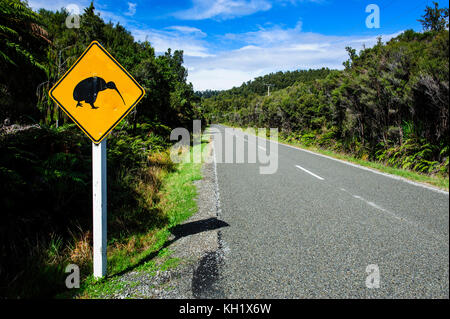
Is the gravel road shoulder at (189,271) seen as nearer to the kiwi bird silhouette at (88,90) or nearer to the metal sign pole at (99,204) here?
the metal sign pole at (99,204)

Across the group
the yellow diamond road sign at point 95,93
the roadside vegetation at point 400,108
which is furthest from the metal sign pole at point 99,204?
the roadside vegetation at point 400,108

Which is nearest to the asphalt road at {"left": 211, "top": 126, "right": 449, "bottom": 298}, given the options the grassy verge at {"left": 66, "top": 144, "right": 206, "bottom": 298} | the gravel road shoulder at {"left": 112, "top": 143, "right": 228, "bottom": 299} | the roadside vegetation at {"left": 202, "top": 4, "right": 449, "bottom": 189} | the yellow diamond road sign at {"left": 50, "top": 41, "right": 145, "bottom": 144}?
the gravel road shoulder at {"left": 112, "top": 143, "right": 228, "bottom": 299}

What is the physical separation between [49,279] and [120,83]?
2132 mm

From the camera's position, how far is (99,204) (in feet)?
7.85

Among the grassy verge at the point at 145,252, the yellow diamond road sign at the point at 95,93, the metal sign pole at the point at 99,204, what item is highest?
the yellow diamond road sign at the point at 95,93

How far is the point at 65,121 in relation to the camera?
480 centimetres

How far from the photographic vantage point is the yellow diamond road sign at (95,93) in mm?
2357

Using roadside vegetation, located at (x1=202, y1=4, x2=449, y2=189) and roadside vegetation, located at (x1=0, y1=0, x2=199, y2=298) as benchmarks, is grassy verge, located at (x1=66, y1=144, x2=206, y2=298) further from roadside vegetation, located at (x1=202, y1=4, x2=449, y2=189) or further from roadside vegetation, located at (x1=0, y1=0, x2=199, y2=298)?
roadside vegetation, located at (x1=202, y1=4, x2=449, y2=189)

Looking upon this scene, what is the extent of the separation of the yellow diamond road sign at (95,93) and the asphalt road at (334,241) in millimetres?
1958

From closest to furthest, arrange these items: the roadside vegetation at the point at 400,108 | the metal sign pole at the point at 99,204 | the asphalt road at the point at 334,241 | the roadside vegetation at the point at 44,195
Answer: the asphalt road at the point at 334,241 → the metal sign pole at the point at 99,204 → the roadside vegetation at the point at 44,195 → the roadside vegetation at the point at 400,108

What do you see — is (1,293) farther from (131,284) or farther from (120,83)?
(120,83)

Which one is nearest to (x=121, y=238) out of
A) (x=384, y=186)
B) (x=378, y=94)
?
(x=384, y=186)

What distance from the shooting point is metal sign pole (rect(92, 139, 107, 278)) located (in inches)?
92.7

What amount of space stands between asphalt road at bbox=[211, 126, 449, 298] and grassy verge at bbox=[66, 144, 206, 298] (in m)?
0.73
